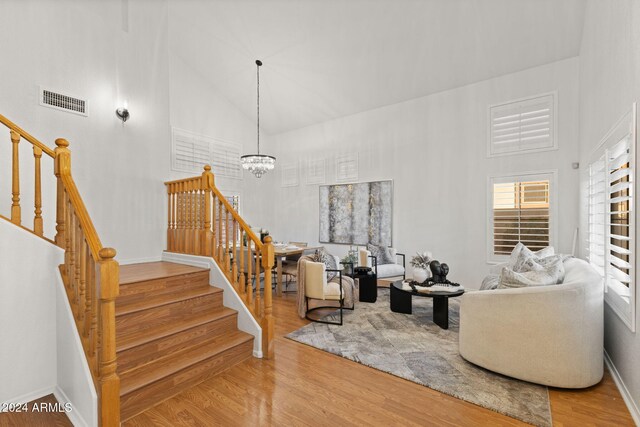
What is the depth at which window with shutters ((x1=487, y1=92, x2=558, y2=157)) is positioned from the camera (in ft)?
15.5

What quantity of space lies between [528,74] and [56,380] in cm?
699

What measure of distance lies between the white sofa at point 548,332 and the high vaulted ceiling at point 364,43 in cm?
354

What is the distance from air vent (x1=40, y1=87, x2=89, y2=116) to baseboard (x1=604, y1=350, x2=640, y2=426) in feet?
20.0

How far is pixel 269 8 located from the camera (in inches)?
185

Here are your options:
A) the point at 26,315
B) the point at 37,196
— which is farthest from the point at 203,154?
the point at 26,315

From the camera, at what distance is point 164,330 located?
2.77m

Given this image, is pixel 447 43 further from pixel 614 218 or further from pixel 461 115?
pixel 614 218

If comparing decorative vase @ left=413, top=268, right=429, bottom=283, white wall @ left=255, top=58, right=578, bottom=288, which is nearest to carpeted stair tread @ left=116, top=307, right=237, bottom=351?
decorative vase @ left=413, top=268, right=429, bottom=283

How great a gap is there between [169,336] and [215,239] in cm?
124

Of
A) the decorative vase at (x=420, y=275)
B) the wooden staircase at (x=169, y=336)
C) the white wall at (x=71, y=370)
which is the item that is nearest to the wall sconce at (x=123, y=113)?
the wooden staircase at (x=169, y=336)

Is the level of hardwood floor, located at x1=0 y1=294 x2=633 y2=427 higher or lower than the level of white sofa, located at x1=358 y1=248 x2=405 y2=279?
lower

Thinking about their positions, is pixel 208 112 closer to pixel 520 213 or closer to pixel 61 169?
pixel 61 169

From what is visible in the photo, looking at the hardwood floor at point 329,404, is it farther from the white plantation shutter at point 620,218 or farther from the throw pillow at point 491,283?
the throw pillow at point 491,283

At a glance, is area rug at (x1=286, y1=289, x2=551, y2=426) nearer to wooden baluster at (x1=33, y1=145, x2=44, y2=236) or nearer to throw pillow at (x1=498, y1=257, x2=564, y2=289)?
throw pillow at (x1=498, y1=257, x2=564, y2=289)
